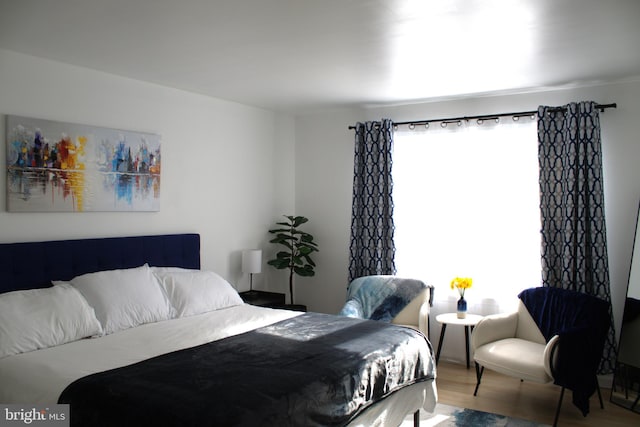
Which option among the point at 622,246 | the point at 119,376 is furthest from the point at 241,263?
the point at 622,246

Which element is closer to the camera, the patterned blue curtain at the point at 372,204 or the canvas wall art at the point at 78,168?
the canvas wall art at the point at 78,168

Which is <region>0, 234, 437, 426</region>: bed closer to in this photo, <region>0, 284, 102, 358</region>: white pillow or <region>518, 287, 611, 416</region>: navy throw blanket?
<region>0, 284, 102, 358</region>: white pillow

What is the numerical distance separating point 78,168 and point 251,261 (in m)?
1.94

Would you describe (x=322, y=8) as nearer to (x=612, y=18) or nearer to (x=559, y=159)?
(x=612, y=18)

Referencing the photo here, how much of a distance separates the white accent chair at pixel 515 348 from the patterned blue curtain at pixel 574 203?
0.46 meters

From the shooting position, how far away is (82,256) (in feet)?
13.1

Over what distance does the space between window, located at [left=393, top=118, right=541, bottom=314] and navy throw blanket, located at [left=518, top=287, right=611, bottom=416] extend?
47 centimetres

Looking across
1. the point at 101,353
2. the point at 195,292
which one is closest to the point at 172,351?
the point at 101,353

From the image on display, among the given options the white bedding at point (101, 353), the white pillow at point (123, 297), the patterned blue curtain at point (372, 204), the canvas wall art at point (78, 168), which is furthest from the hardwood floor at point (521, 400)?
the canvas wall art at point (78, 168)

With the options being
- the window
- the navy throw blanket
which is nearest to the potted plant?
the window

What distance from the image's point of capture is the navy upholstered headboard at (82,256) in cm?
362

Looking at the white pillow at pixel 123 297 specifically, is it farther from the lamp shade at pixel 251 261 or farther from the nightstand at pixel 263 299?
the lamp shade at pixel 251 261

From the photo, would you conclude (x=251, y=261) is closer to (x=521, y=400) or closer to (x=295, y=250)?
(x=295, y=250)

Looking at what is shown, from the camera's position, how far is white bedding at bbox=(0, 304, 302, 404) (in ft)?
8.82
